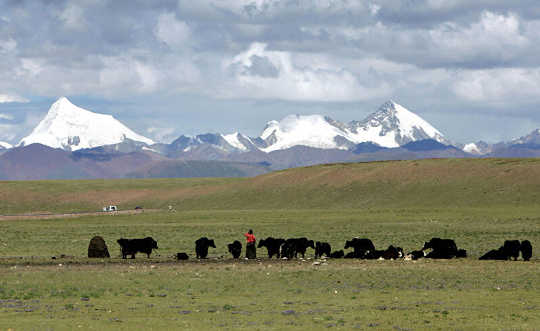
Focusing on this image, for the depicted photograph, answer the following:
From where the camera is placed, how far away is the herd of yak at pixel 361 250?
38.5 m

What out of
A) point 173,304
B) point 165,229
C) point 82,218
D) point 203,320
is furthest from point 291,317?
point 82,218

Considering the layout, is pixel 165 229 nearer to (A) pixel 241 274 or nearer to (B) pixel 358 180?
(A) pixel 241 274

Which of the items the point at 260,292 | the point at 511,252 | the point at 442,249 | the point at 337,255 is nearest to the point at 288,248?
the point at 337,255

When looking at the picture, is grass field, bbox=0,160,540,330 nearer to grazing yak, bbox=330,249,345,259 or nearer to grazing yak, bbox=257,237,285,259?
grazing yak, bbox=330,249,345,259

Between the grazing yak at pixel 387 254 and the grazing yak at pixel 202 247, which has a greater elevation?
the grazing yak at pixel 202 247

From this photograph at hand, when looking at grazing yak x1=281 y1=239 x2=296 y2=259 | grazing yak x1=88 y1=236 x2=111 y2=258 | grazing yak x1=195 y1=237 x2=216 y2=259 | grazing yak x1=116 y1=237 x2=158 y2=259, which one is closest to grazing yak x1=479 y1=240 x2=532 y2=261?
grazing yak x1=281 y1=239 x2=296 y2=259

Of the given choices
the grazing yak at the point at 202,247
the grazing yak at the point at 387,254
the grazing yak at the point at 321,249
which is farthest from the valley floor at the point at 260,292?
the grazing yak at the point at 321,249

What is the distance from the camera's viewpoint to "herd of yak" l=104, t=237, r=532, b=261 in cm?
3853

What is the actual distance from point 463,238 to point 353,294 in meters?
29.5

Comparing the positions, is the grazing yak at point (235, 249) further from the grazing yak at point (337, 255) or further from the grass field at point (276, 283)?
the grazing yak at point (337, 255)

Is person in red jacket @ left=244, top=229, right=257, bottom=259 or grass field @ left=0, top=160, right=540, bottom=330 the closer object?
grass field @ left=0, top=160, right=540, bottom=330

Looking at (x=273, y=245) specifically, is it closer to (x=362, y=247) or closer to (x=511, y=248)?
(x=362, y=247)

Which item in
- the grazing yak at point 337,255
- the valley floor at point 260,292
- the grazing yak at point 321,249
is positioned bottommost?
the valley floor at point 260,292

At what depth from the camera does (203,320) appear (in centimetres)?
2119
